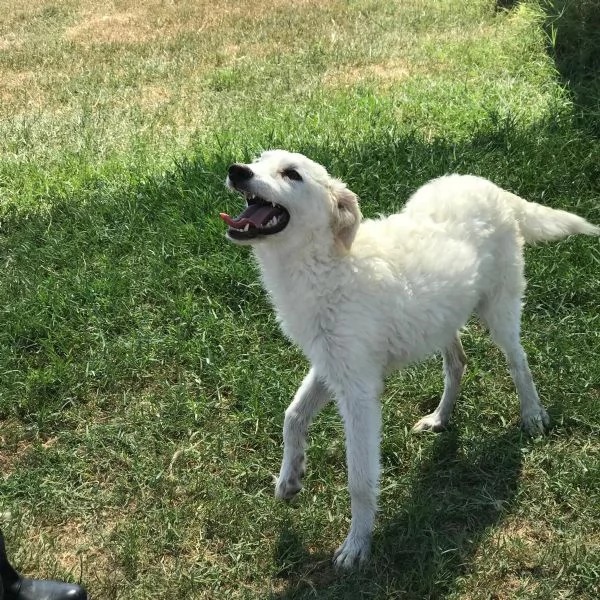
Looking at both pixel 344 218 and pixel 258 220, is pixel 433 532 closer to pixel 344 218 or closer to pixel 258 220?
pixel 344 218

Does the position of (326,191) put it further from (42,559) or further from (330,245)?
(42,559)

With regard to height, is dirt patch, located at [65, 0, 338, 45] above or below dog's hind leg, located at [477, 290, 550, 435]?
below

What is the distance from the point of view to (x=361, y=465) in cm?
292

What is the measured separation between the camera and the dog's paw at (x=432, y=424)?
3.63 meters

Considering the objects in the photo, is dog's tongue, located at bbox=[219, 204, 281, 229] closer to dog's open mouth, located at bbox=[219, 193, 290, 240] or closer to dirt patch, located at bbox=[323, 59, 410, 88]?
dog's open mouth, located at bbox=[219, 193, 290, 240]

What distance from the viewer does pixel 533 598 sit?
8.96 feet

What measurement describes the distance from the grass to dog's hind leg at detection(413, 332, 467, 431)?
84mm

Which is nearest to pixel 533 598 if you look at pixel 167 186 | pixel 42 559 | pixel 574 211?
pixel 42 559

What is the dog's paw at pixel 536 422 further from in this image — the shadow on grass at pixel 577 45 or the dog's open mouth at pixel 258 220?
the shadow on grass at pixel 577 45

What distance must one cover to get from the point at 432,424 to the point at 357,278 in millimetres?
1045

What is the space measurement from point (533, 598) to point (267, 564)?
3.51 ft

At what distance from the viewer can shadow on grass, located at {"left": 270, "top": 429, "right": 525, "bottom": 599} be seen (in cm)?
286

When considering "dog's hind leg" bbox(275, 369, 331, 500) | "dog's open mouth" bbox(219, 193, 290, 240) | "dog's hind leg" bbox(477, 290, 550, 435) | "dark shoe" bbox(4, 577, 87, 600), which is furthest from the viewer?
"dog's hind leg" bbox(477, 290, 550, 435)

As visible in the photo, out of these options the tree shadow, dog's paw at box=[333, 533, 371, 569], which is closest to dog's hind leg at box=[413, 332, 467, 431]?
dog's paw at box=[333, 533, 371, 569]
